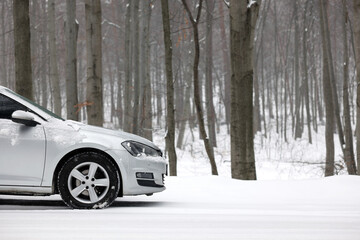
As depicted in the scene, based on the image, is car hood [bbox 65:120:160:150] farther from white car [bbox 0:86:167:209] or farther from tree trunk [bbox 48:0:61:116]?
tree trunk [bbox 48:0:61:116]

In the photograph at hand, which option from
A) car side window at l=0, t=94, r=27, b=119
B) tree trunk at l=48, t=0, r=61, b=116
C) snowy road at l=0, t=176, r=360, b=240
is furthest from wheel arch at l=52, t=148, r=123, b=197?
tree trunk at l=48, t=0, r=61, b=116

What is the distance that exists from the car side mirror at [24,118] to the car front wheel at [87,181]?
67 cm

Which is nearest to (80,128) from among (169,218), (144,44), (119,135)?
(119,135)

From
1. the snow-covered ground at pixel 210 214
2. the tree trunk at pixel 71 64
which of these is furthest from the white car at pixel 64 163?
the tree trunk at pixel 71 64

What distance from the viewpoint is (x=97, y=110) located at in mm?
12188

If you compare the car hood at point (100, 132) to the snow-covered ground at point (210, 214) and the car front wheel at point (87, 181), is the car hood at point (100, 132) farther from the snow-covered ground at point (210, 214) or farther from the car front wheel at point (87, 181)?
the snow-covered ground at point (210, 214)

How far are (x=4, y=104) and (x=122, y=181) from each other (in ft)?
5.98

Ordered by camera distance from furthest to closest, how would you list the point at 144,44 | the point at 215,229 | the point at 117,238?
the point at 144,44
the point at 215,229
the point at 117,238

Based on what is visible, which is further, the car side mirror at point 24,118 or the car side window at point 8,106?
the car side window at point 8,106

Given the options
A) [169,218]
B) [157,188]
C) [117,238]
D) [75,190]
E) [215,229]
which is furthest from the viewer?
[157,188]

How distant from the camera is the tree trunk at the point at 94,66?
1208 centimetres

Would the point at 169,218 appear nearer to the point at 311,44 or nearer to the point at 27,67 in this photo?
the point at 27,67

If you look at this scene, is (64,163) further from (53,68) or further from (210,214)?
(53,68)

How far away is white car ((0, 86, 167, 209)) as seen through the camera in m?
6.29
